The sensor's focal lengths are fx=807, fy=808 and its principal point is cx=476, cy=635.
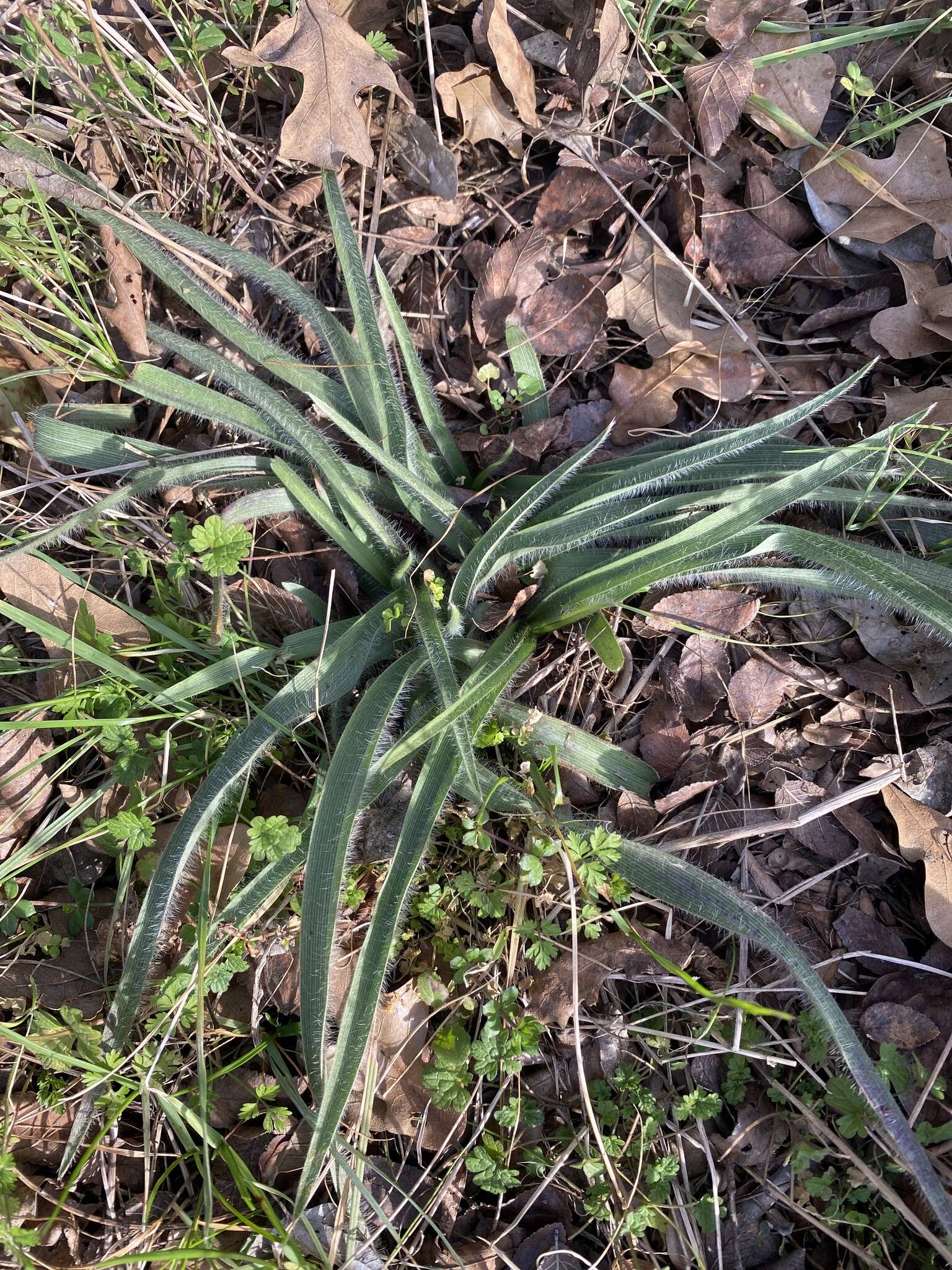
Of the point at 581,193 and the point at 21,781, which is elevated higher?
the point at 581,193

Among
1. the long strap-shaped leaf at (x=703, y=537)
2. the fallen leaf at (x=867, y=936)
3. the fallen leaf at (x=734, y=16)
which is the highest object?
the fallen leaf at (x=734, y=16)

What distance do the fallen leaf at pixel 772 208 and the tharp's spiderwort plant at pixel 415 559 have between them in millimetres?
609

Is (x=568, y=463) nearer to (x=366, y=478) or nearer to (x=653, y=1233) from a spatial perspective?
(x=366, y=478)

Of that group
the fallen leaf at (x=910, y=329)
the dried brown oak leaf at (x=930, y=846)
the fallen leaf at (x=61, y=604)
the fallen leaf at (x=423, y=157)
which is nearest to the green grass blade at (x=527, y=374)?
the fallen leaf at (x=423, y=157)

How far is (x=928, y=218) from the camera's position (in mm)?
1854

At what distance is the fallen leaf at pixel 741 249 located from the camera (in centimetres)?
191

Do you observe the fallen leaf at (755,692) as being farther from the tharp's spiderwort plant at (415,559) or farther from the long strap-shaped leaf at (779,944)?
the long strap-shaped leaf at (779,944)

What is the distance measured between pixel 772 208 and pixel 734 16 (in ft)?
1.50

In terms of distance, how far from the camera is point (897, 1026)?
60.4 inches

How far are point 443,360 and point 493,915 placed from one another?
4.14 feet

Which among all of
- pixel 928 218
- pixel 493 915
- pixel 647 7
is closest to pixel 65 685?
pixel 493 915

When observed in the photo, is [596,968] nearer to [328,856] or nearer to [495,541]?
[328,856]

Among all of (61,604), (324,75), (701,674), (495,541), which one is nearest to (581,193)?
(324,75)

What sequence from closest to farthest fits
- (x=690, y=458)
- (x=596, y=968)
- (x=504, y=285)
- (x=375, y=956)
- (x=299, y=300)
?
(x=375, y=956), (x=690, y=458), (x=596, y=968), (x=299, y=300), (x=504, y=285)
